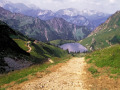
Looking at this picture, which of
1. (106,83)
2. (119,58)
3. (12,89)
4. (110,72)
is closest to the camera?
(12,89)

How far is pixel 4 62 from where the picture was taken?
43.1 metres

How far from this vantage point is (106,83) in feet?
52.2

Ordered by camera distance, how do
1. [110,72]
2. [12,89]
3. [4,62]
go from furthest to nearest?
[4,62], [110,72], [12,89]

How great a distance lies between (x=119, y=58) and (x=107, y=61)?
2222 mm

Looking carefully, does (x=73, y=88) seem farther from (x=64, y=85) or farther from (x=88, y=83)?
(x=88, y=83)

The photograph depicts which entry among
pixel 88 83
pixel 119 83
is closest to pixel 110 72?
pixel 119 83

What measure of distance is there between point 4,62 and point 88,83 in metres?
36.1

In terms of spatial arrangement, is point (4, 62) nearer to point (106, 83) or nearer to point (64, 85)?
point (64, 85)

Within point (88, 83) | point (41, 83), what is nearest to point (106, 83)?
point (88, 83)

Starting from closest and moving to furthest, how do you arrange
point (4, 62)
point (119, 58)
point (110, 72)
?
point (110, 72), point (119, 58), point (4, 62)

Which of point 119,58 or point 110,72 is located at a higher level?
point 119,58

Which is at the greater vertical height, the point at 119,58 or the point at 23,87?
the point at 119,58

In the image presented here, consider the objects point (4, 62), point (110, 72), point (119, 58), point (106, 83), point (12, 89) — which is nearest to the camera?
point (12, 89)

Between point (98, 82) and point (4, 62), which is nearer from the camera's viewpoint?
point (98, 82)
